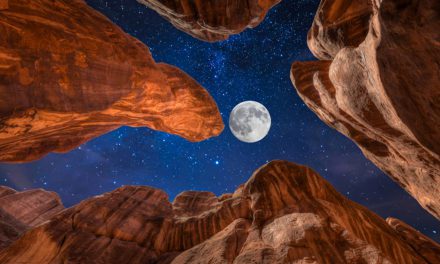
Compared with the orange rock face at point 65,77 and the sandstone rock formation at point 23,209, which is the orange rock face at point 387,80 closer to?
the orange rock face at point 65,77

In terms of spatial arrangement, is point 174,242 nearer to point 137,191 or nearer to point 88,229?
point 88,229

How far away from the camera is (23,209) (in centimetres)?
1662

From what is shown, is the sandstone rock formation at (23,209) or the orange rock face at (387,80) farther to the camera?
the sandstone rock formation at (23,209)

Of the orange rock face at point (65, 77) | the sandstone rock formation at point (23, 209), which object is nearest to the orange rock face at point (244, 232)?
the orange rock face at point (65, 77)

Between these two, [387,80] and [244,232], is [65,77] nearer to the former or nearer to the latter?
[244,232]

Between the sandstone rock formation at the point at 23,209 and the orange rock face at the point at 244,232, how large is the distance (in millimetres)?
5985

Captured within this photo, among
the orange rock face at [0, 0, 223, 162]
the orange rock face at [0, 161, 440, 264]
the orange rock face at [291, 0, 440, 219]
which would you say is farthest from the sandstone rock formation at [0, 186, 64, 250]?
the orange rock face at [291, 0, 440, 219]

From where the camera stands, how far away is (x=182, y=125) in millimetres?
17547

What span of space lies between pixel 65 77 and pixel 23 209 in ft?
47.0

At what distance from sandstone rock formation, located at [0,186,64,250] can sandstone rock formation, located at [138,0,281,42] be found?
596 inches

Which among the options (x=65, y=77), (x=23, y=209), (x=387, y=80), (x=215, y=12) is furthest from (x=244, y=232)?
(x=23, y=209)

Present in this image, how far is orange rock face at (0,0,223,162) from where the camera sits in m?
7.12

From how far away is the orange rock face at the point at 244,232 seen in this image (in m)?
5.91

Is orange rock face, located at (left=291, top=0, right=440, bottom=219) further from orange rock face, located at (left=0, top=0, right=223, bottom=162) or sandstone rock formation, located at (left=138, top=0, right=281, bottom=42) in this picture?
orange rock face, located at (left=0, top=0, right=223, bottom=162)
